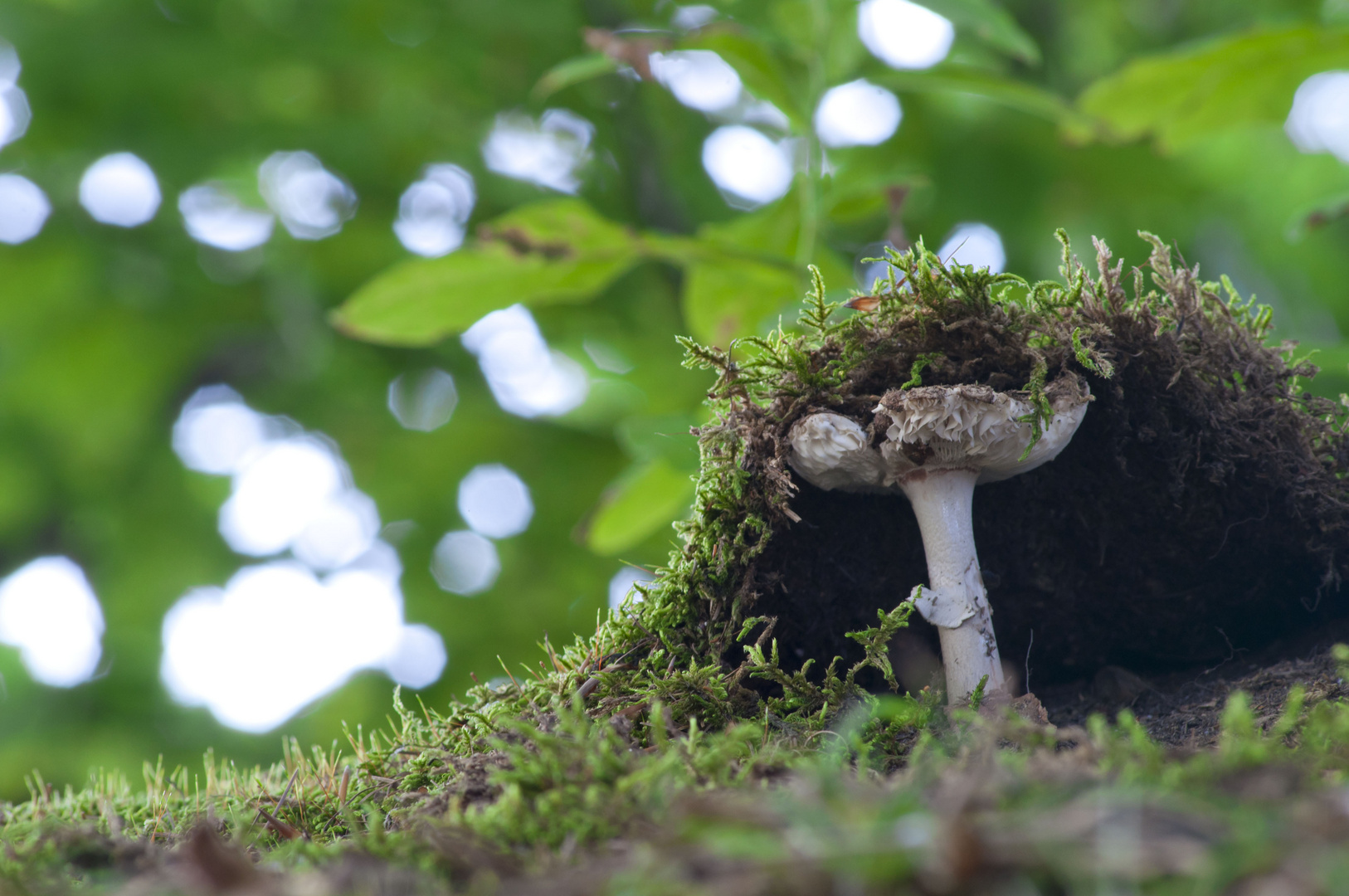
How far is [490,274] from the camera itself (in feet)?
7.61

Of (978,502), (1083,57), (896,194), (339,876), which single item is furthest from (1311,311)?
(339,876)

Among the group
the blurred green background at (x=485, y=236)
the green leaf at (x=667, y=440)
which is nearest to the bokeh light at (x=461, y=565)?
the blurred green background at (x=485, y=236)

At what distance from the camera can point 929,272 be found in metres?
1.53

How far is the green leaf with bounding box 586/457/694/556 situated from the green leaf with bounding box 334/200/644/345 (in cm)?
67

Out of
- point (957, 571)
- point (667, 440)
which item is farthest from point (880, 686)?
point (667, 440)

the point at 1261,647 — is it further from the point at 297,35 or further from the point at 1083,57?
the point at 297,35

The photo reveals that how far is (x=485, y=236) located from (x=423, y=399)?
8.34 feet

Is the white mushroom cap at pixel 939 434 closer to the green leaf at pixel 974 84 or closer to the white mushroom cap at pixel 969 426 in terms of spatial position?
the white mushroom cap at pixel 969 426

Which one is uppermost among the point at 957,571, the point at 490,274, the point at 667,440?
the point at 490,274

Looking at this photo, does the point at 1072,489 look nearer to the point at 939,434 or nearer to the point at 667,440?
the point at 939,434

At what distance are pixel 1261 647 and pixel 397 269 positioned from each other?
2249 mm

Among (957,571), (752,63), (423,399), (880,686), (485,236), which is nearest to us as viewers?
(957,571)

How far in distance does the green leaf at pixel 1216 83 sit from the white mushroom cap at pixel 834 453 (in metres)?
1.52

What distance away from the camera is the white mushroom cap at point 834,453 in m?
1.46
